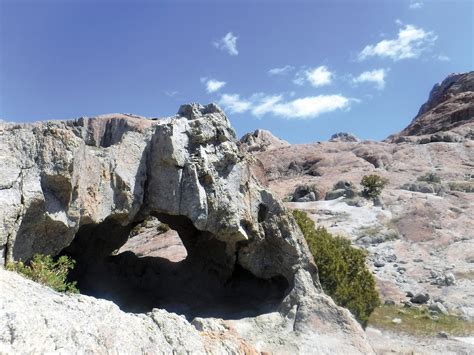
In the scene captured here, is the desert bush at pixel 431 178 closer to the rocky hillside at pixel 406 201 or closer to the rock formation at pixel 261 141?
the rocky hillside at pixel 406 201

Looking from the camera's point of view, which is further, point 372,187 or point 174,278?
point 372,187

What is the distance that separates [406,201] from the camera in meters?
43.1

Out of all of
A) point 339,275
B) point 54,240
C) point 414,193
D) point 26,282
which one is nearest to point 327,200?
point 414,193

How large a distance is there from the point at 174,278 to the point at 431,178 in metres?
44.3

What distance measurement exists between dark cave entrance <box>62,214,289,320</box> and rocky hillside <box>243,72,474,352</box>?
3.94 metres

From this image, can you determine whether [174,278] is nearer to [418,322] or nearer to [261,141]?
[418,322]

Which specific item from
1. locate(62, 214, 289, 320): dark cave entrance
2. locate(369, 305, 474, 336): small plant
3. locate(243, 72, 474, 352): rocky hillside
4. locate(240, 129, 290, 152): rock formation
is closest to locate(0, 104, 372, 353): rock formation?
locate(62, 214, 289, 320): dark cave entrance

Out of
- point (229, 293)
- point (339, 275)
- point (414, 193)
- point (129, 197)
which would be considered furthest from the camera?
point (414, 193)

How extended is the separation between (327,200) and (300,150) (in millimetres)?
36764

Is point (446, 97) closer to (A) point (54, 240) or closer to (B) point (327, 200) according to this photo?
(B) point (327, 200)

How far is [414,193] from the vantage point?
4647 cm

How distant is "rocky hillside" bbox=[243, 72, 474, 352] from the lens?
28.4m

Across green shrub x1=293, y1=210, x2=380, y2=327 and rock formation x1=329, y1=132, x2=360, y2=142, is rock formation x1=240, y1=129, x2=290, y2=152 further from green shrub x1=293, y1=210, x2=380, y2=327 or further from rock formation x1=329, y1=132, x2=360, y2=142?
green shrub x1=293, y1=210, x2=380, y2=327

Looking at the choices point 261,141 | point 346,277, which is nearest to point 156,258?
point 346,277
